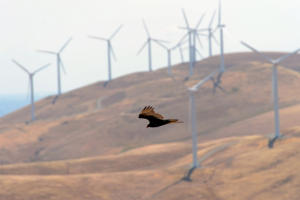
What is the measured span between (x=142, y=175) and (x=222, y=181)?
21647 millimetres

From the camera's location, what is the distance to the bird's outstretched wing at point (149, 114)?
21203 millimetres

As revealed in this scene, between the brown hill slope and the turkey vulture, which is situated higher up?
the turkey vulture

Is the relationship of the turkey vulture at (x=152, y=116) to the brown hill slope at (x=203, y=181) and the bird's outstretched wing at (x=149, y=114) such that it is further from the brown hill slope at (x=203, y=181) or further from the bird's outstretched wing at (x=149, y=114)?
the brown hill slope at (x=203, y=181)

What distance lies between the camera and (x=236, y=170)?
14688 cm

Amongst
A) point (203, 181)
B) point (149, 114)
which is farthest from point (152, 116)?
point (203, 181)

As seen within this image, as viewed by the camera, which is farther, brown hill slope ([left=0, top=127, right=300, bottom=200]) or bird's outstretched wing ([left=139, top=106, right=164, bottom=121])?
brown hill slope ([left=0, top=127, right=300, bottom=200])

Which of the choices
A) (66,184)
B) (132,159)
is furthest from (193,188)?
(132,159)

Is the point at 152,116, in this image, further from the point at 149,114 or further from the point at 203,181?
the point at 203,181

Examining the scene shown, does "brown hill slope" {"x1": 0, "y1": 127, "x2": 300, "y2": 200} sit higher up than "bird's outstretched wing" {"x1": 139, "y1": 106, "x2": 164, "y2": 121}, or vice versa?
"bird's outstretched wing" {"x1": 139, "y1": 106, "x2": 164, "y2": 121}

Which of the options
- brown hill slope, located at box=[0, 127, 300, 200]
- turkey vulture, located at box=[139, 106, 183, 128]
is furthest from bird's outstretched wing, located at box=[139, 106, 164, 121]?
brown hill slope, located at box=[0, 127, 300, 200]

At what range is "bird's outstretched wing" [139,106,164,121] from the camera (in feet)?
69.6

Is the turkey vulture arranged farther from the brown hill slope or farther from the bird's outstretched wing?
the brown hill slope

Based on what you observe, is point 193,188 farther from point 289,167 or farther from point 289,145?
point 289,145

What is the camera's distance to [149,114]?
21.4 metres
